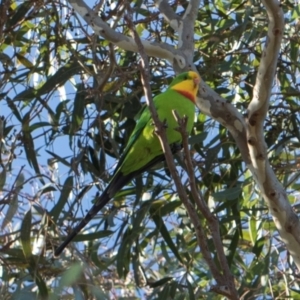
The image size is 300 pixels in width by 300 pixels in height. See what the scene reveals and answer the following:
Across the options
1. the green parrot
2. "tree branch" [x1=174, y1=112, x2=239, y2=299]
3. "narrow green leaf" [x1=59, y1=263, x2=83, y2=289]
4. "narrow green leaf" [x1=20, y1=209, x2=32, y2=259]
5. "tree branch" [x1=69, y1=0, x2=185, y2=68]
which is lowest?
"tree branch" [x1=174, y1=112, x2=239, y2=299]

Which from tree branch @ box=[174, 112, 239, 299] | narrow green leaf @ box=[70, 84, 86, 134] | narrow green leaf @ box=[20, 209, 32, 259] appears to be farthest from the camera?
narrow green leaf @ box=[70, 84, 86, 134]

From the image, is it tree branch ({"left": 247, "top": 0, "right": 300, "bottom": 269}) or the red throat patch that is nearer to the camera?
tree branch ({"left": 247, "top": 0, "right": 300, "bottom": 269})

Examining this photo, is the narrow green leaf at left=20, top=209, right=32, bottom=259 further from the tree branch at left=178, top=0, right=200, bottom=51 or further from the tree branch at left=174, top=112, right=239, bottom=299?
the tree branch at left=174, top=112, right=239, bottom=299

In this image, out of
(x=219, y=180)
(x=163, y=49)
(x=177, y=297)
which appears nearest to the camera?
(x=163, y=49)

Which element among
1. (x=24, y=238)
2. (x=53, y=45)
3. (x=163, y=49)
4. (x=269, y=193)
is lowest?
(x=269, y=193)

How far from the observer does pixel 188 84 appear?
252cm

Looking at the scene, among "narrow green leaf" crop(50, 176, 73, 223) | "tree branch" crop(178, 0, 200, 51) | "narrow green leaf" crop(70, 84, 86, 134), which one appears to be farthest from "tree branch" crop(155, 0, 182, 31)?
"narrow green leaf" crop(50, 176, 73, 223)

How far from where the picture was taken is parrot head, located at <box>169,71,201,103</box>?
250 centimetres

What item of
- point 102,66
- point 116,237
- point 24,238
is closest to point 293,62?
point 102,66

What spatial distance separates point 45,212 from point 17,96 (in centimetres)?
54

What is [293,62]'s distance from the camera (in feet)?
10.3

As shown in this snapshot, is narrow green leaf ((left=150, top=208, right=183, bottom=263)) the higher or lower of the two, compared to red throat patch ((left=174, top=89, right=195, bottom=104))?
lower

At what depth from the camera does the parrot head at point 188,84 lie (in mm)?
2496

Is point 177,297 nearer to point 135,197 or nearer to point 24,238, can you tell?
point 135,197
